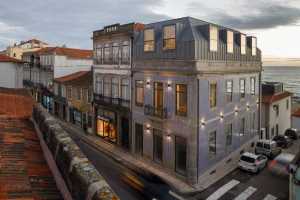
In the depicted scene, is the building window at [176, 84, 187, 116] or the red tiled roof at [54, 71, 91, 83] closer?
the building window at [176, 84, 187, 116]

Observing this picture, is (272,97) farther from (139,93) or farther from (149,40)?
(149,40)

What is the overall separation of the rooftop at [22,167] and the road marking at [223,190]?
13.9 meters

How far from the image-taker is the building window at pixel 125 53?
92.9 feet

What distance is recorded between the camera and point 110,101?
31.8 meters

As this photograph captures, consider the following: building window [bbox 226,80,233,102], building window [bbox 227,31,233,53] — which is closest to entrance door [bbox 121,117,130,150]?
building window [bbox 226,80,233,102]

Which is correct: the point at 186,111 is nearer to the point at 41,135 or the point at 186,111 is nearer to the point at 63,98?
the point at 41,135

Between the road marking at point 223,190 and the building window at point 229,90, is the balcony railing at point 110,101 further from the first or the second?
the road marking at point 223,190

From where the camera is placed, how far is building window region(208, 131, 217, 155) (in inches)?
899

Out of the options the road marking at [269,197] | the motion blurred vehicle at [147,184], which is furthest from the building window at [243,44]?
the motion blurred vehicle at [147,184]

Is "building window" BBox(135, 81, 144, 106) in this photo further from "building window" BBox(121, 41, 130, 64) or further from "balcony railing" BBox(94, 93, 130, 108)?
"building window" BBox(121, 41, 130, 64)

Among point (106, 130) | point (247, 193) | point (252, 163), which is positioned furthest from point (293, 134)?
point (106, 130)

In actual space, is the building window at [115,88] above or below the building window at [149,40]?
below

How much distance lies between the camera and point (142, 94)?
87.8 feet

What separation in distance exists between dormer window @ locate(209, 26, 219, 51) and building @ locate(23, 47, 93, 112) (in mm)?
32330
